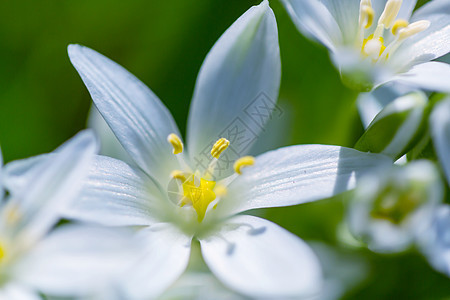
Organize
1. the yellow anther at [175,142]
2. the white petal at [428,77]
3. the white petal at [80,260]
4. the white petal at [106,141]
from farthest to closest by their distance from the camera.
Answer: the white petal at [106,141] → the yellow anther at [175,142] → the white petal at [428,77] → the white petal at [80,260]

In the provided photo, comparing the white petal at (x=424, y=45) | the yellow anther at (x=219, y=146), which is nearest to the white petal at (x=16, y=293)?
the yellow anther at (x=219, y=146)

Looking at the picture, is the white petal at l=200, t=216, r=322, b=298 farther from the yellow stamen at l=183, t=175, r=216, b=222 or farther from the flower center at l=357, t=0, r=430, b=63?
the flower center at l=357, t=0, r=430, b=63

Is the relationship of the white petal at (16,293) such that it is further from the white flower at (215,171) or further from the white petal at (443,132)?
the white petal at (443,132)

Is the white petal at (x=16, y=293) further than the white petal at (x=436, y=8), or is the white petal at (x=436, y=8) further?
the white petal at (x=436, y=8)

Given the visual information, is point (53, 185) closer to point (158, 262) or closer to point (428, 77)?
point (158, 262)

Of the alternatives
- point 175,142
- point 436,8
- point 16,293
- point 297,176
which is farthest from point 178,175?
point 436,8

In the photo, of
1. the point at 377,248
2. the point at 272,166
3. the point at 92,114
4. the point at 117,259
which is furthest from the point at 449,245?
the point at 92,114

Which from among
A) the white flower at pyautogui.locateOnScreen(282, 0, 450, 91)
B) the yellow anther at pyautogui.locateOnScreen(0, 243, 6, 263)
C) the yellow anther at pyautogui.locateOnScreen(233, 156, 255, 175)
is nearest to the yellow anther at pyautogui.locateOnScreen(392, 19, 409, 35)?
the white flower at pyautogui.locateOnScreen(282, 0, 450, 91)
